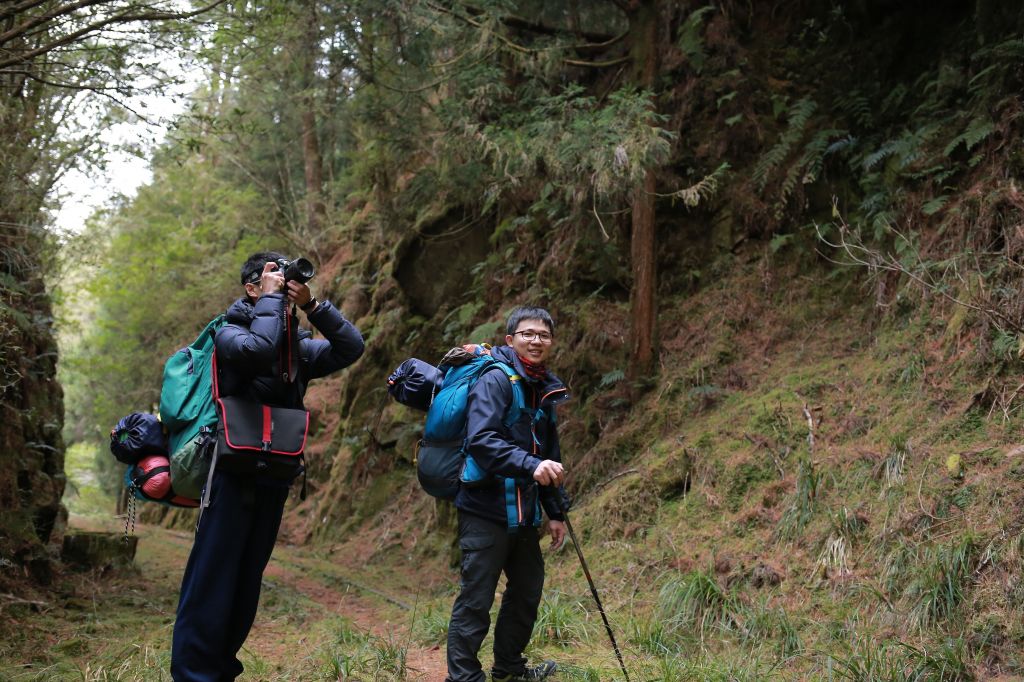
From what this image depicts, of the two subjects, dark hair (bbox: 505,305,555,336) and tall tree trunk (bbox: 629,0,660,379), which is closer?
dark hair (bbox: 505,305,555,336)

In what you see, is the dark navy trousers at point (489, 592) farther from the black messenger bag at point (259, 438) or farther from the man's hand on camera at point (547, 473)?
the black messenger bag at point (259, 438)

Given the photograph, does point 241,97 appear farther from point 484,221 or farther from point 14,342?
point 14,342

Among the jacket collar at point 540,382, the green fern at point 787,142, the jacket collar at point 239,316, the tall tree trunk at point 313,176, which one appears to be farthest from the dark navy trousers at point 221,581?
the tall tree trunk at point 313,176

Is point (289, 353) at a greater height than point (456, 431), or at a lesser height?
greater

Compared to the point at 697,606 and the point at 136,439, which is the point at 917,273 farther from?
the point at 136,439

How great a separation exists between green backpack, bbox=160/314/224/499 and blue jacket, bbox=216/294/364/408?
0.11 metres

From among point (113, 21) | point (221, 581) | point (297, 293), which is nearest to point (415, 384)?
point (297, 293)

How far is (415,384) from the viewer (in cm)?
470

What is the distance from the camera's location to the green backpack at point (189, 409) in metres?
3.88

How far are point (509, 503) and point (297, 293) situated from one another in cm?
164

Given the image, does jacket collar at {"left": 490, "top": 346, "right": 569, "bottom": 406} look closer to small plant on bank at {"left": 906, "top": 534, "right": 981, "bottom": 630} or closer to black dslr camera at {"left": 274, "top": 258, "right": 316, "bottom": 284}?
black dslr camera at {"left": 274, "top": 258, "right": 316, "bottom": 284}

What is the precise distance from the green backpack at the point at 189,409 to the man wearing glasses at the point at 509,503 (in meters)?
1.40

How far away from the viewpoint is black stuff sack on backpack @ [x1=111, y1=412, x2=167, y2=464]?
157 inches

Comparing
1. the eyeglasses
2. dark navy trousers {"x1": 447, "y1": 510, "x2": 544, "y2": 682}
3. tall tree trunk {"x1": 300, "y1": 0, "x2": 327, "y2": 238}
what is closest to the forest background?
dark navy trousers {"x1": 447, "y1": 510, "x2": 544, "y2": 682}
